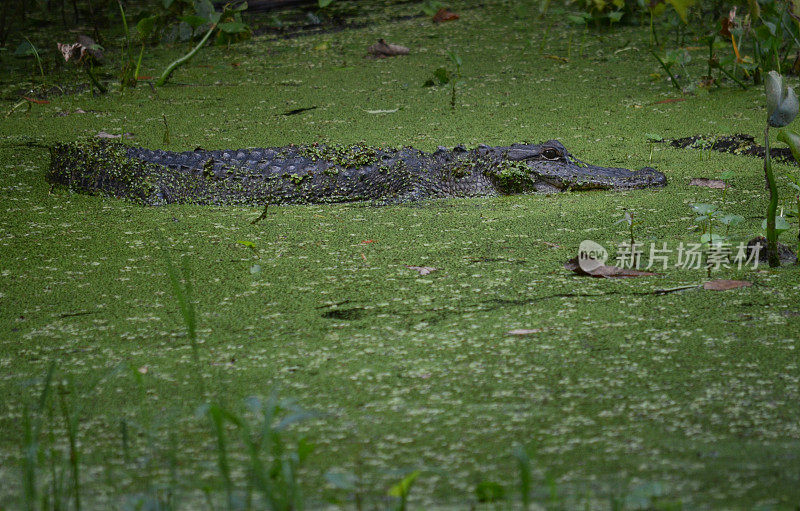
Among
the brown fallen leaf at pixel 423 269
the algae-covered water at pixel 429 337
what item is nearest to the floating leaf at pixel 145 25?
the algae-covered water at pixel 429 337

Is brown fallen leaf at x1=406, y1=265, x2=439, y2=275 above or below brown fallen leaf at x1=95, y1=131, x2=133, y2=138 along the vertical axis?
below

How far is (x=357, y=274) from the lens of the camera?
2.21 m

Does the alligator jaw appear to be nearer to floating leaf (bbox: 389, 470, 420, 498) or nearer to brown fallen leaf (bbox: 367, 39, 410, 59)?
floating leaf (bbox: 389, 470, 420, 498)

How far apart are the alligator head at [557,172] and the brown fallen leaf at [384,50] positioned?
2.34 meters

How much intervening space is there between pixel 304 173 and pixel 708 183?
5.40 feet

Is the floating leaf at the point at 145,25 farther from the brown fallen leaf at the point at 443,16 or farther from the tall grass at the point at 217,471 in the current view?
the tall grass at the point at 217,471

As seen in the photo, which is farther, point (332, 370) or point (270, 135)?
point (270, 135)

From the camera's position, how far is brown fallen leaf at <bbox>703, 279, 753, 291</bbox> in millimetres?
1950

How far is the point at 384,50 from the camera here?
552 cm

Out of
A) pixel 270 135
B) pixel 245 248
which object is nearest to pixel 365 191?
pixel 270 135

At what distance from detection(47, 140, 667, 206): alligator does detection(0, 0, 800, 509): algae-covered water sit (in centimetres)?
15

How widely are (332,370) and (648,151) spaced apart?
7.96ft

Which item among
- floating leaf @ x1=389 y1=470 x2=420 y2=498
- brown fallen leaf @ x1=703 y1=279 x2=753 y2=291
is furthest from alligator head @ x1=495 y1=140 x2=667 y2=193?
floating leaf @ x1=389 y1=470 x2=420 y2=498

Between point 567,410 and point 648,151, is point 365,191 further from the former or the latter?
point 567,410
